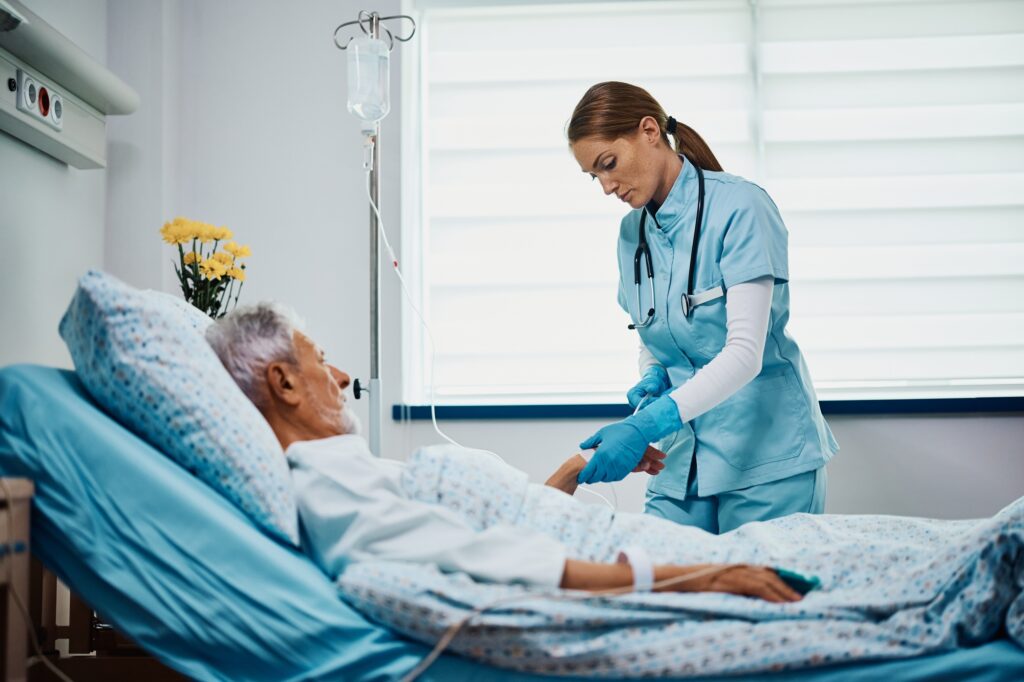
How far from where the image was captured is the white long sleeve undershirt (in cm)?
171

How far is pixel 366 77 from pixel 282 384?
1052 mm

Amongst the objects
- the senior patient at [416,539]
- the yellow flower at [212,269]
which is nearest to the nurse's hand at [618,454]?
the senior patient at [416,539]

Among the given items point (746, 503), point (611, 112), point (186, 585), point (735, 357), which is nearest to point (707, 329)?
point (735, 357)

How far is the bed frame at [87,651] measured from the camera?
5.83 feet

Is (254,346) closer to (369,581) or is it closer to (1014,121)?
(369,581)

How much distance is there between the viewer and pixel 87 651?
2053mm

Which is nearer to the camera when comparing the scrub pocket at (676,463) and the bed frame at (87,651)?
the bed frame at (87,651)

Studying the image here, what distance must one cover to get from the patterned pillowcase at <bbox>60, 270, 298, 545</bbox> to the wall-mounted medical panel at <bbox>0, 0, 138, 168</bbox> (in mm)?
937

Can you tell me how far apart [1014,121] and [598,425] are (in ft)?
5.26

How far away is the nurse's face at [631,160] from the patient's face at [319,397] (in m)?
0.75

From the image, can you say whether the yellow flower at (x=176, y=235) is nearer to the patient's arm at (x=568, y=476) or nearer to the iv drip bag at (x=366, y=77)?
the iv drip bag at (x=366, y=77)

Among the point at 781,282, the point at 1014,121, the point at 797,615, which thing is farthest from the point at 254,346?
the point at 1014,121

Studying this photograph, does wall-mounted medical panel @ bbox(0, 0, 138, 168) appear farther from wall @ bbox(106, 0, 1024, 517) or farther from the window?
the window

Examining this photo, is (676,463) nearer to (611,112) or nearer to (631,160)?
(631,160)
